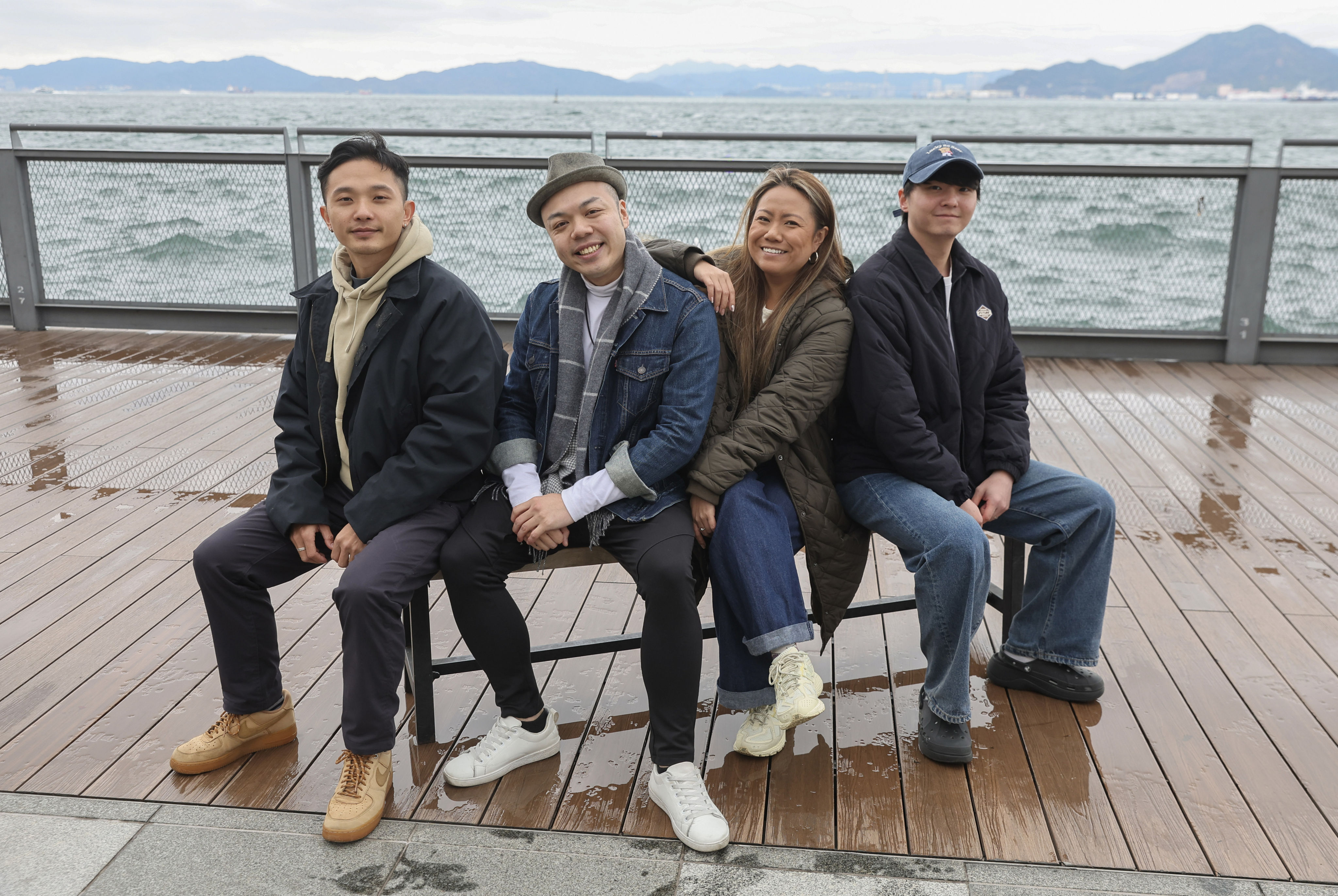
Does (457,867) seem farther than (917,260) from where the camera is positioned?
No

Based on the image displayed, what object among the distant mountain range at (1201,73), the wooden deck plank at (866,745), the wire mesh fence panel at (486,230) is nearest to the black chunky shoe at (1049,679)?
the wooden deck plank at (866,745)

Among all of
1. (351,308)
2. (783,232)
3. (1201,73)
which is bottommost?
(351,308)

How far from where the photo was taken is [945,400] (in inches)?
98.2

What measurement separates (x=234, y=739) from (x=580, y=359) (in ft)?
3.68

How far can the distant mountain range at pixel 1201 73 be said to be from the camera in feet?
417

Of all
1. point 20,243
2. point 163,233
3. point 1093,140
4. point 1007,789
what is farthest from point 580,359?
point 20,243

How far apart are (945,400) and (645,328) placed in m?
0.75

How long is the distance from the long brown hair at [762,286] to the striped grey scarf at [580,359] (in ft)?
0.79

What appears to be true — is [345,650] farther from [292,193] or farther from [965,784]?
[292,193]

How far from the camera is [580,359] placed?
2.36m

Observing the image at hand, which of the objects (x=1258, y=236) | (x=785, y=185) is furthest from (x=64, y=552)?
(x=1258, y=236)

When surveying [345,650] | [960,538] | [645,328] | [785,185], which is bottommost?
[345,650]

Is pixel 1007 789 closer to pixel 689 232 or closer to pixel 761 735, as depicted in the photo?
pixel 761 735

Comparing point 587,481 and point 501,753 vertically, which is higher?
point 587,481
